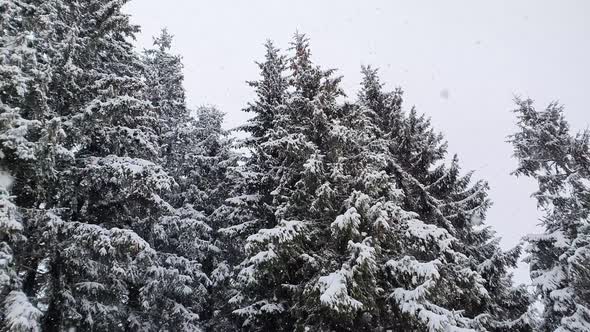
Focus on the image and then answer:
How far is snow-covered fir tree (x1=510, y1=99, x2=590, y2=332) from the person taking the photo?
45.4 ft

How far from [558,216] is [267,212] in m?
11.1

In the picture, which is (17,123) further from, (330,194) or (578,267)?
(578,267)

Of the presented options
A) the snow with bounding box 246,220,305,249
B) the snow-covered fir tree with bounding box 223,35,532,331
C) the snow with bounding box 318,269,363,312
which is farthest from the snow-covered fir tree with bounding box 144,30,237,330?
the snow with bounding box 318,269,363,312

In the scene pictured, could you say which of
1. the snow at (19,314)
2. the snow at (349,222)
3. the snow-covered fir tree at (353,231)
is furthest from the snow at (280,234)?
the snow at (19,314)

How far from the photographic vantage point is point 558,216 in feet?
52.2

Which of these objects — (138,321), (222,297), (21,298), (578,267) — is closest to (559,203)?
(578,267)

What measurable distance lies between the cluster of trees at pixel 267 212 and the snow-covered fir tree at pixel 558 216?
0.07 metres

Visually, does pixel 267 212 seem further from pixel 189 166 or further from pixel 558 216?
pixel 558 216

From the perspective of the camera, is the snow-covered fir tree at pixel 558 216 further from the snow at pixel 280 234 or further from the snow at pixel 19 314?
the snow at pixel 19 314

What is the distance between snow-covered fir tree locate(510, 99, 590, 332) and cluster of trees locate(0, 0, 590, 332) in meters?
0.07

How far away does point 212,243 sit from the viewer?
20250 mm

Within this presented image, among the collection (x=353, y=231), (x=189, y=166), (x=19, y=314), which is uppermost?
(x=189, y=166)

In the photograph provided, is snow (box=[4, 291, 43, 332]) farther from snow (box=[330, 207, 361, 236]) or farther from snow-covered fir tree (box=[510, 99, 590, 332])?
snow-covered fir tree (box=[510, 99, 590, 332])

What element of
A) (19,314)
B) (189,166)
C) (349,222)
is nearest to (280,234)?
(349,222)
